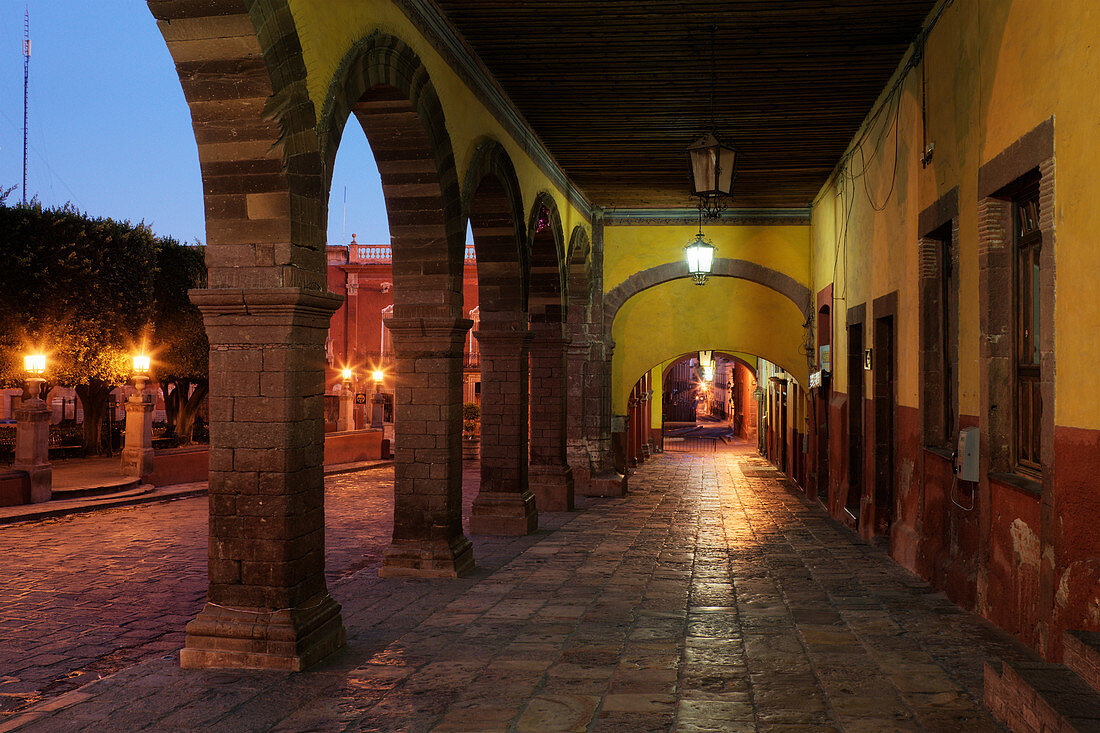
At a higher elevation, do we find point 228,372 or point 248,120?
point 248,120

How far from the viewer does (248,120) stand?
15.9 ft

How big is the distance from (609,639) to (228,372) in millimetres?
2717

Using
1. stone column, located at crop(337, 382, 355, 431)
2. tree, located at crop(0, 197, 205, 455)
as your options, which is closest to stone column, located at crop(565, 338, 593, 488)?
stone column, located at crop(337, 382, 355, 431)

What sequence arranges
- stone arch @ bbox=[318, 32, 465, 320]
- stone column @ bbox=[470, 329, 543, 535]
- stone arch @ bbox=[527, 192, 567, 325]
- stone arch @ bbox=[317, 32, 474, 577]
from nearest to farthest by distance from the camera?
stone arch @ bbox=[318, 32, 465, 320], stone arch @ bbox=[317, 32, 474, 577], stone column @ bbox=[470, 329, 543, 535], stone arch @ bbox=[527, 192, 567, 325]

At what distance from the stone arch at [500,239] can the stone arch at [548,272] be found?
6.12 feet

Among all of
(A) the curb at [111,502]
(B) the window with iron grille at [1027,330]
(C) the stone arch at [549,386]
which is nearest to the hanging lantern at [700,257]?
(C) the stone arch at [549,386]

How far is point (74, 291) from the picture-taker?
62.8 ft

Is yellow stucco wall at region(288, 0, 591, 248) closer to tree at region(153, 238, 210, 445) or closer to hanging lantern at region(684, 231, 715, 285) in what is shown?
hanging lantern at region(684, 231, 715, 285)

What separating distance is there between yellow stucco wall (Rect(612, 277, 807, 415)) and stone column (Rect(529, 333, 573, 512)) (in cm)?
385

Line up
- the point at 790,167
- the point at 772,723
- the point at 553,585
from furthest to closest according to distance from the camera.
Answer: the point at 790,167 < the point at 553,585 < the point at 772,723

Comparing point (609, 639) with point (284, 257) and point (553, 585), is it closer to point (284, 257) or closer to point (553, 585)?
point (553, 585)

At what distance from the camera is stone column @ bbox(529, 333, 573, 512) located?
39.8 ft

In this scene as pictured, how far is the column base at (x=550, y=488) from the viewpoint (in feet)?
39.9

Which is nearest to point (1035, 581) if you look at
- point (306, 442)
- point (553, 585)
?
point (553, 585)
